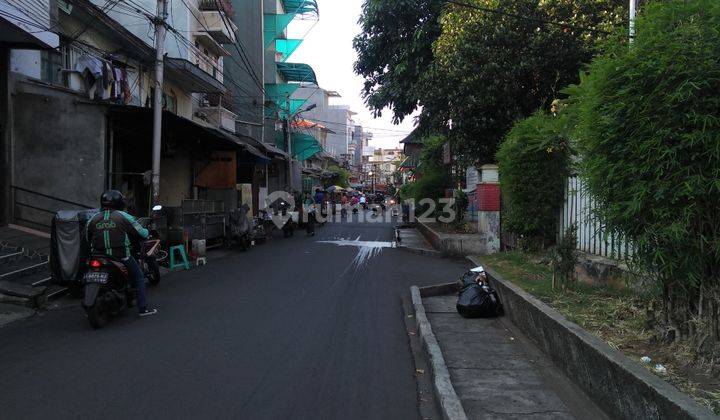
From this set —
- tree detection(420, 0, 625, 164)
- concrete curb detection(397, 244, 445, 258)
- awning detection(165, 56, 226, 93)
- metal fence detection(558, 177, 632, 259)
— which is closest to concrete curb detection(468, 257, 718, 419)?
metal fence detection(558, 177, 632, 259)

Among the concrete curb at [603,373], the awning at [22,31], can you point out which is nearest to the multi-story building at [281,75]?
the awning at [22,31]

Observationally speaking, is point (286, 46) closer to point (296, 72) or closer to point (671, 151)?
point (296, 72)

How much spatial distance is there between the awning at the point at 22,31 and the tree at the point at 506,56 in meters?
9.69

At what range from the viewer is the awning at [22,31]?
9.25 meters

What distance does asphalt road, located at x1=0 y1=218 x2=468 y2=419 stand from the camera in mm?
4207

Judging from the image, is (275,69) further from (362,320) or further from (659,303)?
(659,303)

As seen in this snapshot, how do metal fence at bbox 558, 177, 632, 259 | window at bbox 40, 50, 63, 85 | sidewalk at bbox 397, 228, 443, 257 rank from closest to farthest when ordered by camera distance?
metal fence at bbox 558, 177, 632, 259 < window at bbox 40, 50, 63, 85 < sidewalk at bbox 397, 228, 443, 257

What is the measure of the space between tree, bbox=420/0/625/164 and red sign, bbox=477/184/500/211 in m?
2.55

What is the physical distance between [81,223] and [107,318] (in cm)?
222

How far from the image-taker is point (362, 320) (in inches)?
289

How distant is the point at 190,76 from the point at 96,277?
1302 centimetres

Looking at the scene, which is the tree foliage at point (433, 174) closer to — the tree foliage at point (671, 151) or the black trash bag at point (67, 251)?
the black trash bag at point (67, 251)

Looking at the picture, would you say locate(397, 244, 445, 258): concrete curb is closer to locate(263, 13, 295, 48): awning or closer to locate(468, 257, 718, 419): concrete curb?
locate(468, 257, 718, 419): concrete curb

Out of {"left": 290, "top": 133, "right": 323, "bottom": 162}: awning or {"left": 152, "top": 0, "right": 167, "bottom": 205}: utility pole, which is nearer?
{"left": 152, "top": 0, "right": 167, "bottom": 205}: utility pole
